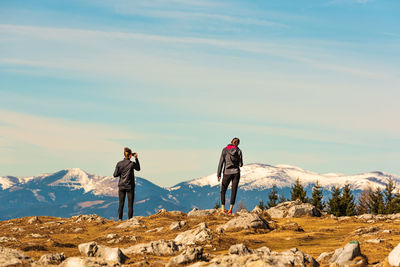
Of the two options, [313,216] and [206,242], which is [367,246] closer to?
[206,242]

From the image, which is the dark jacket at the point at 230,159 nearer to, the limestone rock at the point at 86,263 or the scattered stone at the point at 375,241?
the scattered stone at the point at 375,241

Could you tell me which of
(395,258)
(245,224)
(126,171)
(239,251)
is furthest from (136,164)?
(395,258)

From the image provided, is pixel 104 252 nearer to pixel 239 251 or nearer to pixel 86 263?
pixel 86 263

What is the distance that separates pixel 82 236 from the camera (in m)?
24.1

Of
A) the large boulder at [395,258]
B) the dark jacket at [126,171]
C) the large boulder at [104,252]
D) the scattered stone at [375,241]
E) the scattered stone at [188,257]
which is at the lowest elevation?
the large boulder at [104,252]

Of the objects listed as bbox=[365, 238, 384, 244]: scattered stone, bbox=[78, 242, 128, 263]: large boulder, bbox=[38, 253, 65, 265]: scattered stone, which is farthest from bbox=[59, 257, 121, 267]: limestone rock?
bbox=[365, 238, 384, 244]: scattered stone

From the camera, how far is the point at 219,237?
18984mm

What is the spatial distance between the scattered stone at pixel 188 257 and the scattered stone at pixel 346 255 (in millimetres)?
3496

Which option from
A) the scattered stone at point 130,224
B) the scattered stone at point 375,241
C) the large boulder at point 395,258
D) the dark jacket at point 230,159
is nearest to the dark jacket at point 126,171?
the scattered stone at point 130,224

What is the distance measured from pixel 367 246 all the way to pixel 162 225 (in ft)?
37.8

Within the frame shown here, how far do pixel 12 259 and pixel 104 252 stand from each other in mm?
2564

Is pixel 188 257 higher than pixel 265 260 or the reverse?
the reverse

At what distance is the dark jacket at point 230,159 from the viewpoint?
2688 centimetres

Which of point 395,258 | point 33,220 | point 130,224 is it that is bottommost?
point 33,220
